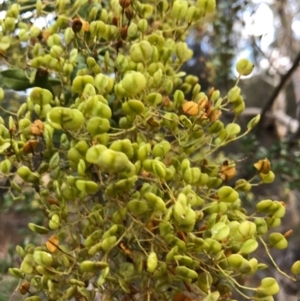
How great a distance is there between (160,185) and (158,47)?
159mm

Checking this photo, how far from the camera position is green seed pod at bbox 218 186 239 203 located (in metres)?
0.46

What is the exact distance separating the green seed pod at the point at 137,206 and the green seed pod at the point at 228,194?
8 centimetres

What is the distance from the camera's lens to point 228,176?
51cm

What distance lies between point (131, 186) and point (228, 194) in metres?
0.10

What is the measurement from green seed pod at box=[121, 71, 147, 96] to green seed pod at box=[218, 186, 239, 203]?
5.0 inches

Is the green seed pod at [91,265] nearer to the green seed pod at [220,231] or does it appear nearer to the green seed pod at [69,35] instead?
the green seed pod at [220,231]

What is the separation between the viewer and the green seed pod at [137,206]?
0.41 metres

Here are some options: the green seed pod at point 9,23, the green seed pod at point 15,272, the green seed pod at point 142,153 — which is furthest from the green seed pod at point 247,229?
the green seed pod at point 9,23

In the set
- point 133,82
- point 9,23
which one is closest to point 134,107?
point 133,82

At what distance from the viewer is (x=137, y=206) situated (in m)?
0.42

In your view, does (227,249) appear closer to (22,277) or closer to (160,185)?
(160,185)

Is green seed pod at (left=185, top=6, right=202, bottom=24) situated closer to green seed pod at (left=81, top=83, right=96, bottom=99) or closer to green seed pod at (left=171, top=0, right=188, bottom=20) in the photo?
green seed pod at (left=171, top=0, right=188, bottom=20)

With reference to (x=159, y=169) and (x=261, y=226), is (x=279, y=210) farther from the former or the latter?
(x=159, y=169)

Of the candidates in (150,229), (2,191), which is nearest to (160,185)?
(150,229)
